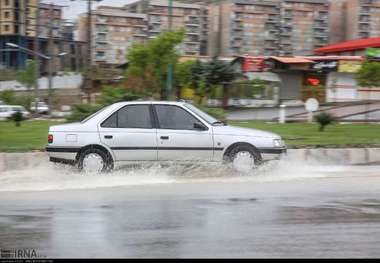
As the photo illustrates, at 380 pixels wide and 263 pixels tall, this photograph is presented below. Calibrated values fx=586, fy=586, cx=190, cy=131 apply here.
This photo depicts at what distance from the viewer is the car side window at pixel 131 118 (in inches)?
423

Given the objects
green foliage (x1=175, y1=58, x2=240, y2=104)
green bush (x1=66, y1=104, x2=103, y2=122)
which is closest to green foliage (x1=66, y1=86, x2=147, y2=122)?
green bush (x1=66, y1=104, x2=103, y2=122)

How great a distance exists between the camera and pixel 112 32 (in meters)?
112

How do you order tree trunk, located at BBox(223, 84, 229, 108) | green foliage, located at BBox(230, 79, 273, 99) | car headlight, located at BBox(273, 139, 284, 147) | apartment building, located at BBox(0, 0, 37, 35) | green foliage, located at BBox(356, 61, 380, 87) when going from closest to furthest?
car headlight, located at BBox(273, 139, 284, 147), green foliage, located at BBox(356, 61, 380, 87), tree trunk, located at BBox(223, 84, 229, 108), green foliage, located at BBox(230, 79, 273, 99), apartment building, located at BBox(0, 0, 37, 35)

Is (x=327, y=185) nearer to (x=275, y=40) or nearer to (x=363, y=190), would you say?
(x=363, y=190)

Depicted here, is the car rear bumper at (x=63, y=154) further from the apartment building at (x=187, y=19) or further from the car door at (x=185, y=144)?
the apartment building at (x=187, y=19)

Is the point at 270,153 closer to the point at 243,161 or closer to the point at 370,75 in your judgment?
the point at 243,161

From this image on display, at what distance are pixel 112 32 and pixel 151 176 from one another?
10408 centimetres

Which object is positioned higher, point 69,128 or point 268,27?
point 268,27

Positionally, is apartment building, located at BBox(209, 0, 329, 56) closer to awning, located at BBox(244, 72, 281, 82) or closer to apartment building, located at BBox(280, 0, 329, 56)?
apartment building, located at BBox(280, 0, 329, 56)

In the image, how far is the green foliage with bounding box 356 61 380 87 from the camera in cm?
3853

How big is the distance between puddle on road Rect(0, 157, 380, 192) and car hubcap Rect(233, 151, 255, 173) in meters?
0.12

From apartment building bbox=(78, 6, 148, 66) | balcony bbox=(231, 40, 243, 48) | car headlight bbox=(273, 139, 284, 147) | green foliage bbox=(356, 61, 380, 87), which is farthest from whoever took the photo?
balcony bbox=(231, 40, 243, 48)

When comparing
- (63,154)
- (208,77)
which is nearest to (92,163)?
(63,154)
